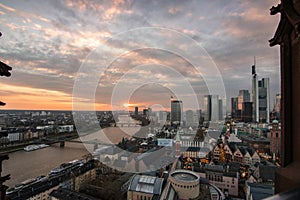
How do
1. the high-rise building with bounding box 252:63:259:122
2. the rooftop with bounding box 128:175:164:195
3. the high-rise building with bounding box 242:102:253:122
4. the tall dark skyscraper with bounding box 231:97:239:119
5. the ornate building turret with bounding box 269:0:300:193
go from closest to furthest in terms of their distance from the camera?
the ornate building turret with bounding box 269:0:300:193, the rooftop with bounding box 128:175:164:195, the high-rise building with bounding box 252:63:259:122, the high-rise building with bounding box 242:102:253:122, the tall dark skyscraper with bounding box 231:97:239:119

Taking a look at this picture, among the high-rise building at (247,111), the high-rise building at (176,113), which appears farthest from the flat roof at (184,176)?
the high-rise building at (247,111)

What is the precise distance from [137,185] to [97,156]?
4184mm

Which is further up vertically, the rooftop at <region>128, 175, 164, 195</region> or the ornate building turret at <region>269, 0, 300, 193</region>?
the ornate building turret at <region>269, 0, 300, 193</region>

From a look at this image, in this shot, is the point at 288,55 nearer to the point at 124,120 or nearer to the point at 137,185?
the point at 137,185

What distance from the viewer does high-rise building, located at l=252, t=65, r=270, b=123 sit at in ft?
71.7

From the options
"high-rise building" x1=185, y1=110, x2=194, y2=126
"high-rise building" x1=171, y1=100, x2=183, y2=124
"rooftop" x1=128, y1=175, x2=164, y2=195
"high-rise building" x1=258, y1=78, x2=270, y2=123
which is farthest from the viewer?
"high-rise building" x1=258, y1=78, x2=270, y2=123

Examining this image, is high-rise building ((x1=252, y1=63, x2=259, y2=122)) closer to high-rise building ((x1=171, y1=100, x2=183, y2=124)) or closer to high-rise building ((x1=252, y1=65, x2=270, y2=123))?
high-rise building ((x1=252, y1=65, x2=270, y2=123))

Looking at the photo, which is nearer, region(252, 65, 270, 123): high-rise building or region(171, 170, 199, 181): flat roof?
region(171, 170, 199, 181): flat roof

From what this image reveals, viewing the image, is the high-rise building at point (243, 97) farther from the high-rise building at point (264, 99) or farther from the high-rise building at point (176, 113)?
the high-rise building at point (176, 113)

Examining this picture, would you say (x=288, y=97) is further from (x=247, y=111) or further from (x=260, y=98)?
(x=260, y=98)

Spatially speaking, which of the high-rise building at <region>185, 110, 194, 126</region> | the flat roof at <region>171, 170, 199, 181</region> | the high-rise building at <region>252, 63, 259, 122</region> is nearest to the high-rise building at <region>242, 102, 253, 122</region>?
the high-rise building at <region>252, 63, 259, 122</region>

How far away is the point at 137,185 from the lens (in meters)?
4.41

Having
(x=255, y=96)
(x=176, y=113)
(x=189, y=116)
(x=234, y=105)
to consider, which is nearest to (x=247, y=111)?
(x=255, y=96)

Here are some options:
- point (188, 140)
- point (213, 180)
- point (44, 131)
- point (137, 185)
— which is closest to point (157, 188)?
point (137, 185)
